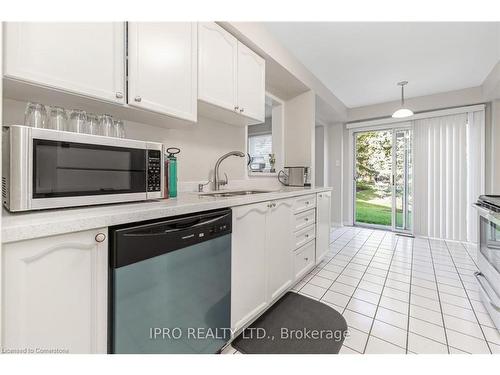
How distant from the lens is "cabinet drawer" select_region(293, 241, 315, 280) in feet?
6.53

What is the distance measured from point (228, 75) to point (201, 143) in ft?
1.95

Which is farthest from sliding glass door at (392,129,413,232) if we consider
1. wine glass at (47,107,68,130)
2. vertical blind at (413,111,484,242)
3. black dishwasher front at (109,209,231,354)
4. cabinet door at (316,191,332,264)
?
wine glass at (47,107,68,130)

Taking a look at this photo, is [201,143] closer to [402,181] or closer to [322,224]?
[322,224]

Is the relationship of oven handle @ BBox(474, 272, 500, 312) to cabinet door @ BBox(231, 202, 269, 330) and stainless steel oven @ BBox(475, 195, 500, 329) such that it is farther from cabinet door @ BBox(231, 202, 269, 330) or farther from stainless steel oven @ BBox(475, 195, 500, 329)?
cabinet door @ BBox(231, 202, 269, 330)

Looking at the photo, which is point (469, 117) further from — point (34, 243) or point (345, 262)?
point (34, 243)

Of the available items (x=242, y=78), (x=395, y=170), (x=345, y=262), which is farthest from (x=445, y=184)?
(x=242, y=78)

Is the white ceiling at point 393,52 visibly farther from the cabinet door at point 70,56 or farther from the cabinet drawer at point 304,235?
the cabinet drawer at point 304,235

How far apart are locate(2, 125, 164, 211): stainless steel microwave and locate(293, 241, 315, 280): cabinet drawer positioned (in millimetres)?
1352

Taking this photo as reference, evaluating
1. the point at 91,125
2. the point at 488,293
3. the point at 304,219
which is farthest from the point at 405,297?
the point at 91,125

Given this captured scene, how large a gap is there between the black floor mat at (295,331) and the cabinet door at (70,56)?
62.2 inches

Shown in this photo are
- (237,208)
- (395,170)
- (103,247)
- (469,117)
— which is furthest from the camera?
(395,170)

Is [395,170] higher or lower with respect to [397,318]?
higher
